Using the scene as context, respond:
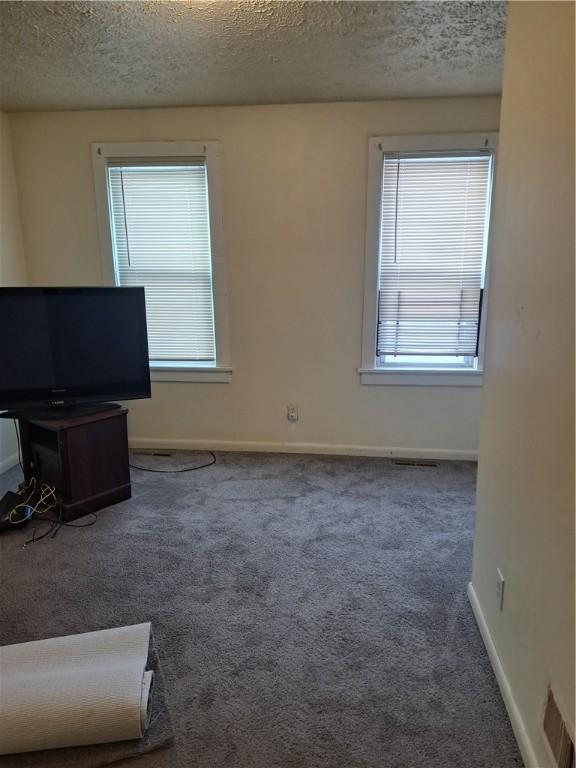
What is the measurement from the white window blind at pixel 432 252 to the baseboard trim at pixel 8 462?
111 inches

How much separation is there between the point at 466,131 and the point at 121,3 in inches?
86.0

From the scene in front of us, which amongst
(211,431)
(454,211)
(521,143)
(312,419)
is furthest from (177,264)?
(521,143)

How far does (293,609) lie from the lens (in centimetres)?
202

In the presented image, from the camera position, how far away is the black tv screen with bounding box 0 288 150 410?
2.71 meters

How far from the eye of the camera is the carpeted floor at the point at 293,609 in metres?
1.48

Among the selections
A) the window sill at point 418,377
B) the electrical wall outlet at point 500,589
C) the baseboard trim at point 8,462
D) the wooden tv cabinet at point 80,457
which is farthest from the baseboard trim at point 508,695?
the baseboard trim at point 8,462

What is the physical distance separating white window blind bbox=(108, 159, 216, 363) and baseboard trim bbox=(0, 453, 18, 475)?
1308mm

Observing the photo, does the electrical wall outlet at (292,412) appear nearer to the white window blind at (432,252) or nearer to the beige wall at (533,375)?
the white window blind at (432,252)

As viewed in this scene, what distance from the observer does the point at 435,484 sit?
3.16m

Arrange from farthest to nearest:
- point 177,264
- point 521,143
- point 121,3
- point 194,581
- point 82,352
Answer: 1. point 177,264
2. point 82,352
3. point 194,581
4. point 121,3
5. point 521,143

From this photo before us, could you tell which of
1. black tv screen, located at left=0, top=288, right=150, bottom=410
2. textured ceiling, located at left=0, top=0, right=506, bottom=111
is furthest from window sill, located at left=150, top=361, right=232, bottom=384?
textured ceiling, located at left=0, top=0, right=506, bottom=111

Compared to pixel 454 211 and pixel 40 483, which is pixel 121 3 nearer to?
pixel 454 211

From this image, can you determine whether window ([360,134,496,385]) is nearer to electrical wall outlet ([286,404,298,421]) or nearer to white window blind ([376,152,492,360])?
white window blind ([376,152,492,360])

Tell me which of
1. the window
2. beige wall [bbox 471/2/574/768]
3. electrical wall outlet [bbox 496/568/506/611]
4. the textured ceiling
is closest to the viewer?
beige wall [bbox 471/2/574/768]
